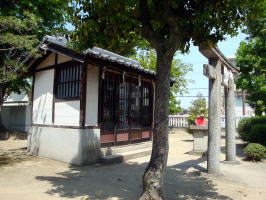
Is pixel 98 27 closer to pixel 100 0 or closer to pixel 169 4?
pixel 100 0

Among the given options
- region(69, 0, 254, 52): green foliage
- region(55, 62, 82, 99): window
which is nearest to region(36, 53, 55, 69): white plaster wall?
region(55, 62, 82, 99): window

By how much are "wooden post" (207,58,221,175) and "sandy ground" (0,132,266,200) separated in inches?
16.1

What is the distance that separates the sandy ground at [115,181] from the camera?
19.0 ft

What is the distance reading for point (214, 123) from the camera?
25.8 ft

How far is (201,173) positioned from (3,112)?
16957 millimetres

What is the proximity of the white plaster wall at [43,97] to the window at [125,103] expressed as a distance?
2.43 metres

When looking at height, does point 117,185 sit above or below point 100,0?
below

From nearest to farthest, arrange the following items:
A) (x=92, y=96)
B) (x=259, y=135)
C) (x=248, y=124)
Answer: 1. (x=92, y=96)
2. (x=259, y=135)
3. (x=248, y=124)

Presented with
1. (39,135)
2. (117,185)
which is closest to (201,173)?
(117,185)

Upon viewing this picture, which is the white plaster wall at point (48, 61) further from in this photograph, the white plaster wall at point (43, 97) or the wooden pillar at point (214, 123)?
the wooden pillar at point (214, 123)

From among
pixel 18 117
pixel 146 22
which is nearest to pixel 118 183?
pixel 146 22

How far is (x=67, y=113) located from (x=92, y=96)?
120cm

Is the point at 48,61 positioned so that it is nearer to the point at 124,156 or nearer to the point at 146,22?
the point at 124,156

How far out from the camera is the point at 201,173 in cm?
785
